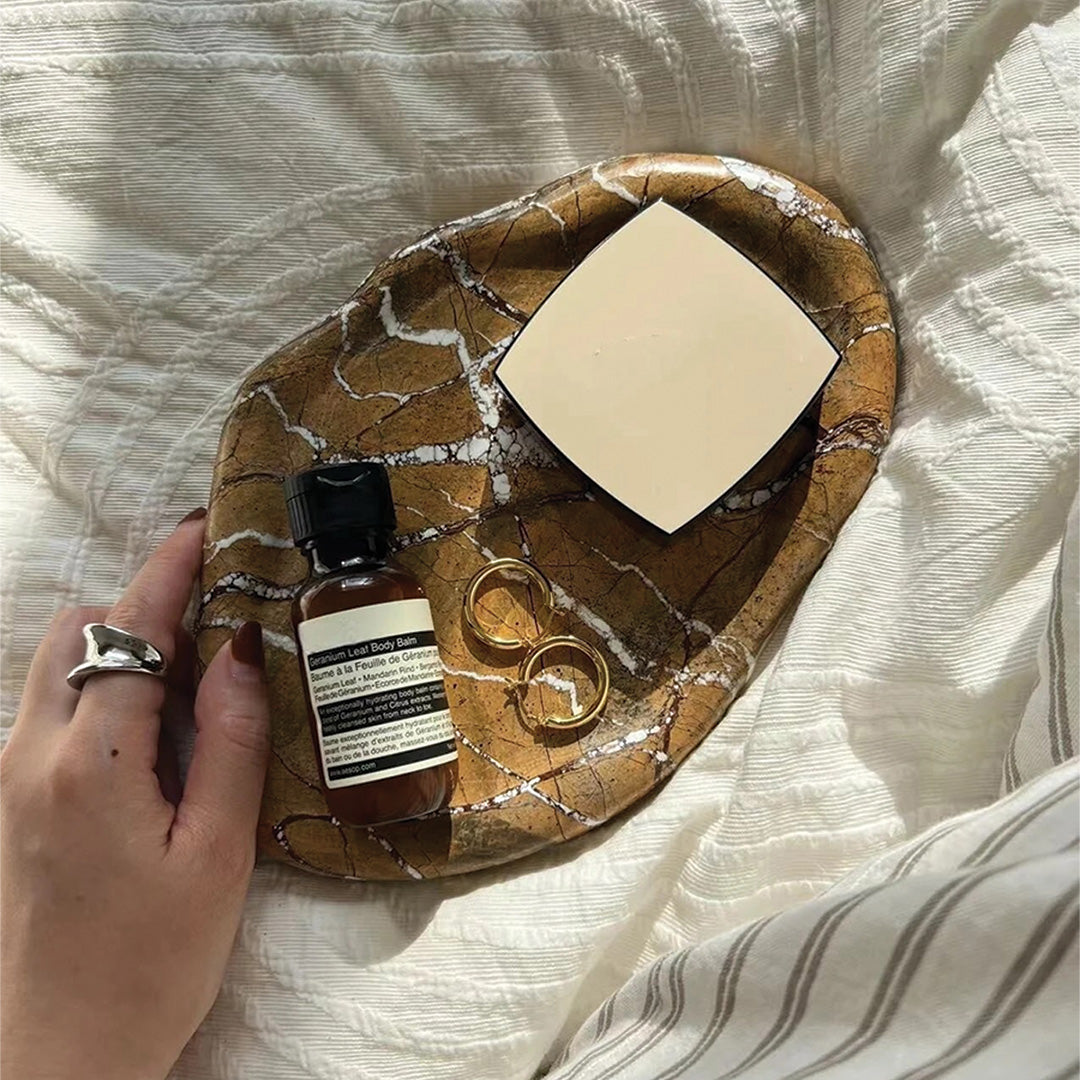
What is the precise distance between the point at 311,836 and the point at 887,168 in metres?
0.67

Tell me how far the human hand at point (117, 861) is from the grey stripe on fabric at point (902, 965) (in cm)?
43

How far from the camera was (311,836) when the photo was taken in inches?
29.4

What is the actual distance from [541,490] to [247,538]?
0.23m

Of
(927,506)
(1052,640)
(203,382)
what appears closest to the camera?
(1052,640)

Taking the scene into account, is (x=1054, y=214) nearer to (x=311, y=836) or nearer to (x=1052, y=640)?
(x=1052, y=640)

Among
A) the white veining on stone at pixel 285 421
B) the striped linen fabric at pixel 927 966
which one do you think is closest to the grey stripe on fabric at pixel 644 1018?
the striped linen fabric at pixel 927 966

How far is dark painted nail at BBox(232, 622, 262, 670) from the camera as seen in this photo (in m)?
0.74

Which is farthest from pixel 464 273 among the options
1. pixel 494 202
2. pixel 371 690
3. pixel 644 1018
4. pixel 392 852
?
pixel 644 1018

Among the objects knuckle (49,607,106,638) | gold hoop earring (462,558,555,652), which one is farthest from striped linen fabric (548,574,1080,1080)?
knuckle (49,607,106,638)

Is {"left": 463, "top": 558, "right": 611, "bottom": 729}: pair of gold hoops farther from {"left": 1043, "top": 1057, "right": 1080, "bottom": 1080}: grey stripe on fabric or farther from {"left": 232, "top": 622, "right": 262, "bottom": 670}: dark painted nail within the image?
{"left": 1043, "top": 1057, "right": 1080, "bottom": 1080}: grey stripe on fabric

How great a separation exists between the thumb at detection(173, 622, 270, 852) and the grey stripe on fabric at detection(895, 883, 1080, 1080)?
48 centimetres

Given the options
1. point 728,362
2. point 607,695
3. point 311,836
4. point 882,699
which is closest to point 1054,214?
point 728,362

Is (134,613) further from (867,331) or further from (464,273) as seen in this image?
(867,331)

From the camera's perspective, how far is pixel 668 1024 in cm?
60
